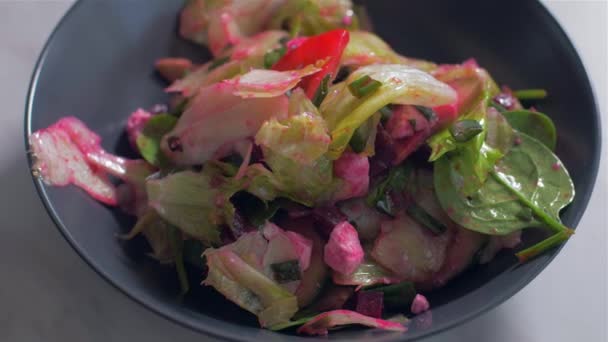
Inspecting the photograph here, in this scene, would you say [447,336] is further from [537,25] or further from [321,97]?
[537,25]

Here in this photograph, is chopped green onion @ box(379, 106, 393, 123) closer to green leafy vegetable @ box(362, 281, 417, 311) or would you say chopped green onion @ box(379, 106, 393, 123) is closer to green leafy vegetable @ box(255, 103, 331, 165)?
green leafy vegetable @ box(255, 103, 331, 165)

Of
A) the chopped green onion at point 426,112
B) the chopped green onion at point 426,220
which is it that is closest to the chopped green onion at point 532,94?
the chopped green onion at point 426,112

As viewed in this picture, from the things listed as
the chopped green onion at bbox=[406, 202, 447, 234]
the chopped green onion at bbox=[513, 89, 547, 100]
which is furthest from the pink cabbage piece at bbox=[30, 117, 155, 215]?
the chopped green onion at bbox=[513, 89, 547, 100]

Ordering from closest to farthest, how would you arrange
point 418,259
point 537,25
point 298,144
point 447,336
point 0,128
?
point 298,144 < point 418,259 < point 447,336 < point 537,25 < point 0,128

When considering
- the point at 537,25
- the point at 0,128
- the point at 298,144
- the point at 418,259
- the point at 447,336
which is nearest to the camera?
the point at 298,144

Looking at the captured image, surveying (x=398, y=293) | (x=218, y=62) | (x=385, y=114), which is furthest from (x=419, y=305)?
(x=218, y=62)

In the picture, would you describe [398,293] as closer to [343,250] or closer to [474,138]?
[343,250]

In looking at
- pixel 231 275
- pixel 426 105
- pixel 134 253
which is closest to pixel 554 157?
pixel 426 105
